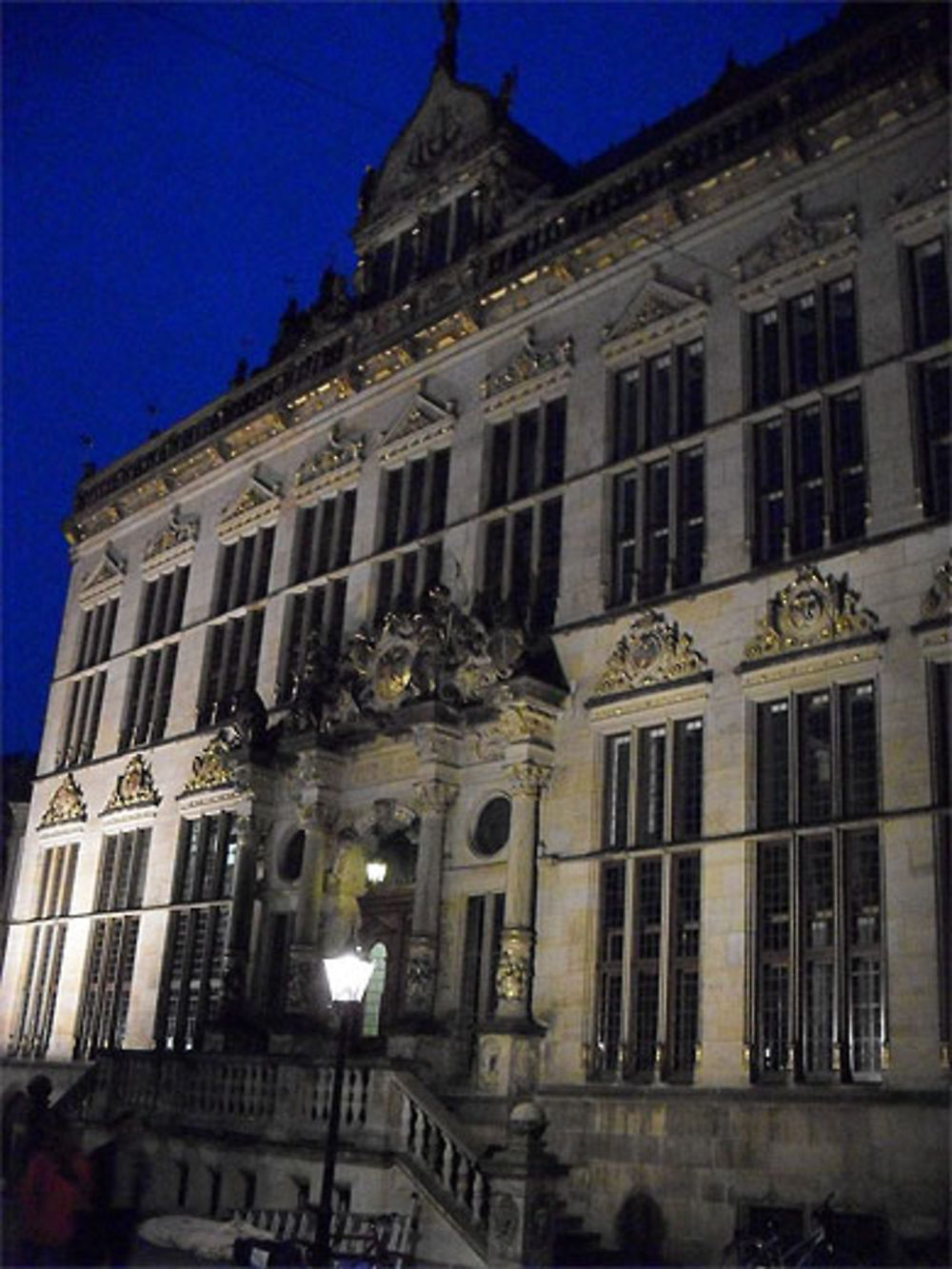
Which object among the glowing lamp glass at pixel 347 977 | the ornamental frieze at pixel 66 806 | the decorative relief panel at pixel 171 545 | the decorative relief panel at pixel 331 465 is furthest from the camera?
the ornamental frieze at pixel 66 806

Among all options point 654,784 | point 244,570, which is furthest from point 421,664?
point 244,570

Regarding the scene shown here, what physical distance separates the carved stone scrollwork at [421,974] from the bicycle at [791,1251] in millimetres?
6564

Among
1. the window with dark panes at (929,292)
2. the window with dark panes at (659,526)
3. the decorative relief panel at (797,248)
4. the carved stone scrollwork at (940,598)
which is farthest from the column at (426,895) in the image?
the window with dark panes at (929,292)

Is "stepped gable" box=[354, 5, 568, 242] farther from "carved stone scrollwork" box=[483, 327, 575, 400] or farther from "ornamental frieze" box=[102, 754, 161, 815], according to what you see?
"ornamental frieze" box=[102, 754, 161, 815]

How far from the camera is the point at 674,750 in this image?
19.4 meters

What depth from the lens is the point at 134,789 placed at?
30.7 m

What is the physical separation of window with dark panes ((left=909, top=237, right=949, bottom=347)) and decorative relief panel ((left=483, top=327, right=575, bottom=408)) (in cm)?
645

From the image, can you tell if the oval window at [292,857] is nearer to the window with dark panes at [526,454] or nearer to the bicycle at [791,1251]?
the window with dark panes at [526,454]

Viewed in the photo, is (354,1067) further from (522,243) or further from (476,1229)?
(522,243)

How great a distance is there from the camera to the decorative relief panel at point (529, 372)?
77.1 ft

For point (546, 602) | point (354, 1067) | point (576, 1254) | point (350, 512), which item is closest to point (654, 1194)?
point (576, 1254)

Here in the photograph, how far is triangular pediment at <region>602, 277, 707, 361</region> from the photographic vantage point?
21453 mm

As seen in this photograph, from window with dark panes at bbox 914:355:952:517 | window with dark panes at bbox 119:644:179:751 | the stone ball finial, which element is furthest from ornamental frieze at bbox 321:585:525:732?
window with dark panes at bbox 119:644:179:751

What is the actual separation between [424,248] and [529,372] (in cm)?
588
